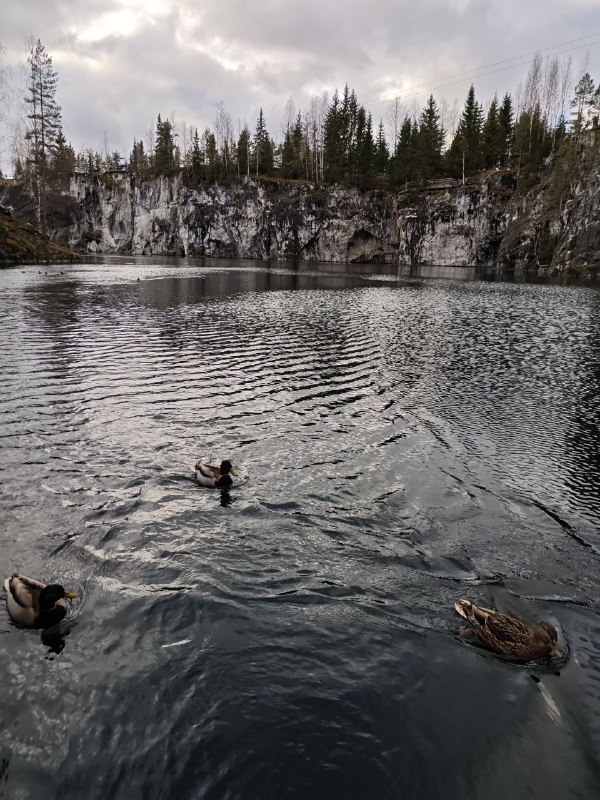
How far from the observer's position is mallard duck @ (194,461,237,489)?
31.3 ft

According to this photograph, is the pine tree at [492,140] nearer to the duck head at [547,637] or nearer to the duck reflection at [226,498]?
the duck reflection at [226,498]

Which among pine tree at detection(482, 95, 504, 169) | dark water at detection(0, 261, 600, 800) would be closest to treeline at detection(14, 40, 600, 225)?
pine tree at detection(482, 95, 504, 169)

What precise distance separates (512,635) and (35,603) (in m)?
6.06

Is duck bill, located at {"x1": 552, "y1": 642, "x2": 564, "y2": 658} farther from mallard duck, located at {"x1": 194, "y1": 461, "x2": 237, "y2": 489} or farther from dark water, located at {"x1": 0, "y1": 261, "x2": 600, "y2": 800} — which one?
mallard duck, located at {"x1": 194, "y1": 461, "x2": 237, "y2": 489}

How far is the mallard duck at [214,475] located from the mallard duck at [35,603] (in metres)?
3.70

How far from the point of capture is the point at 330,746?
4617mm

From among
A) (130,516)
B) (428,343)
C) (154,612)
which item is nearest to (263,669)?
(154,612)

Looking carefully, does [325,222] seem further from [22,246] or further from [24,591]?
[24,591]

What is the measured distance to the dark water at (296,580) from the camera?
4488mm

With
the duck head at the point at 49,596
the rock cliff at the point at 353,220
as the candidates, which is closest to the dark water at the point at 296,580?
the duck head at the point at 49,596

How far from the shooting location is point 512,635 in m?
5.72

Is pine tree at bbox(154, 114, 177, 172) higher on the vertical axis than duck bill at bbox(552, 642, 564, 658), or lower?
higher

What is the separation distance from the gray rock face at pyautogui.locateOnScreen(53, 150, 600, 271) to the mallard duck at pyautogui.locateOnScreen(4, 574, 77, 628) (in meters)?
85.6

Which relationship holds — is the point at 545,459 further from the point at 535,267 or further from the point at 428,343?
the point at 535,267
